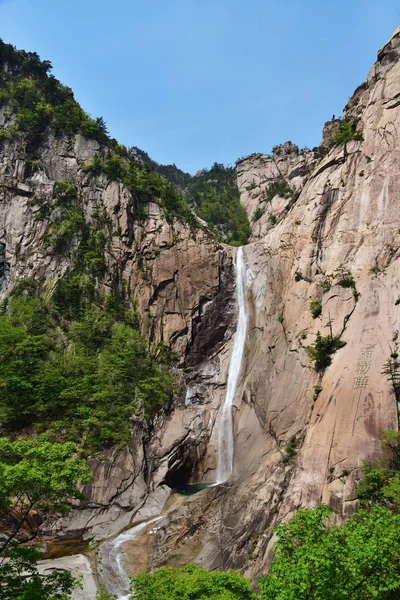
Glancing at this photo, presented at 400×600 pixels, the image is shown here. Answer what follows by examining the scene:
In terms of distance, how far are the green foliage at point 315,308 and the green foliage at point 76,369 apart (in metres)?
13.2

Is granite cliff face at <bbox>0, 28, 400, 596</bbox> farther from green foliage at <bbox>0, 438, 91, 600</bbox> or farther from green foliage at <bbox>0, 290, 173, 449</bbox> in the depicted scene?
green foliage at <bbox>0, 438, 91, 600</bbox>

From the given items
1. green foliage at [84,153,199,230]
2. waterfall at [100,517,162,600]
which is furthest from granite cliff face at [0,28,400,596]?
green foliage at [84,153,199,230]

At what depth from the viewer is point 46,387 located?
28766mm

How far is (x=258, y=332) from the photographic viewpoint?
32438 millimetres

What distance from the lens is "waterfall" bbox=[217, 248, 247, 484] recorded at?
2672 cm

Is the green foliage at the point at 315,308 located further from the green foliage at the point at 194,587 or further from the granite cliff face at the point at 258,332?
the green foliage at the point at 194,587

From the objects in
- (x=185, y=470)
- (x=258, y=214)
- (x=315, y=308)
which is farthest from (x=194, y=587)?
(x=258, y=214)

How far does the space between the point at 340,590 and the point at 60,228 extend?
1599 inches

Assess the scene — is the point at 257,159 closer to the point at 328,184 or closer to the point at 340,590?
the point at 328,184

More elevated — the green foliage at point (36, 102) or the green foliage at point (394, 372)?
the green foliage at point (36, 102)

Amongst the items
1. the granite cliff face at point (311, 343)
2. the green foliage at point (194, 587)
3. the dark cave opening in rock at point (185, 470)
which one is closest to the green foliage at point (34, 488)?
the green foliage at point (194, 587)

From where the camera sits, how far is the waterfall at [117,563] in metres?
16.4

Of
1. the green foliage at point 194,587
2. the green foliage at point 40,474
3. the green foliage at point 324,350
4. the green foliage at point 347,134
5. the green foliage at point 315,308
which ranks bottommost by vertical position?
the green foliage at point 194,587

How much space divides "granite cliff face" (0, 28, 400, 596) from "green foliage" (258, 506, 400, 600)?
24.7 feet
